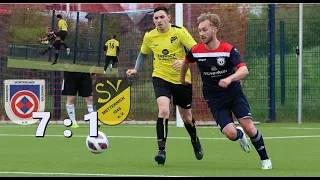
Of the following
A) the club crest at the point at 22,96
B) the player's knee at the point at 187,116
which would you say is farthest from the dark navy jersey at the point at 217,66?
the club crest at the point at 22,96

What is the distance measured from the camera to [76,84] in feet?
58.6

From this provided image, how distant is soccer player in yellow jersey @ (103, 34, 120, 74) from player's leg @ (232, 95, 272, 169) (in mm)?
10334

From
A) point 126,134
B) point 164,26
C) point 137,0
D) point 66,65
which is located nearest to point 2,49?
point 66,65

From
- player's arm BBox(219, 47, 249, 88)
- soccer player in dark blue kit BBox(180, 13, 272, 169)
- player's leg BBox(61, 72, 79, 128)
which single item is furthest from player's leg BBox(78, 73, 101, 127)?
player's arm BBox(219, 47, 249, 88)

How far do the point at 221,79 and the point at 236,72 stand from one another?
0.36m

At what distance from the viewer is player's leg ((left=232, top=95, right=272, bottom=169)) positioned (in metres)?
9.48

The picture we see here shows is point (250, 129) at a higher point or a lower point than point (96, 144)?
higher

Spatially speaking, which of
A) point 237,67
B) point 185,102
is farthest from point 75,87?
point 237,67

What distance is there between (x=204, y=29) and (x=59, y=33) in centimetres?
1000

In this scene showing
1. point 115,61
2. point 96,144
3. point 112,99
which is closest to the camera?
point 96,144

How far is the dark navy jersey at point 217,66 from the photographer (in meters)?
9.51

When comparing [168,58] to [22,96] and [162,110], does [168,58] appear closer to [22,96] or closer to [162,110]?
[162,110]

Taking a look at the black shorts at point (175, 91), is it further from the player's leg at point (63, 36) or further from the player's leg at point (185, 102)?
the player's leg at point (63, 36)

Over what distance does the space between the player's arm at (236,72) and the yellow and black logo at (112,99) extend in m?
10.1
